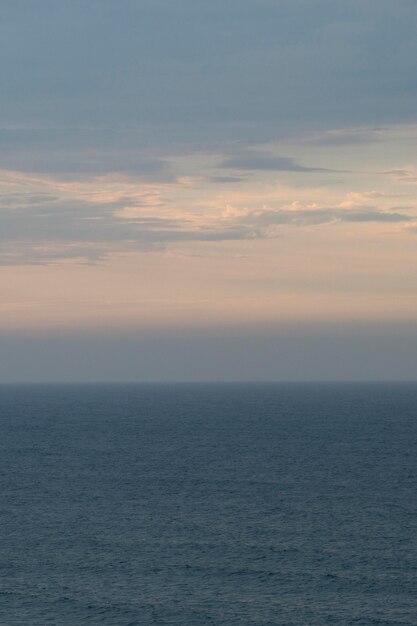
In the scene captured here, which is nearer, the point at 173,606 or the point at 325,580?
the point at 173,606

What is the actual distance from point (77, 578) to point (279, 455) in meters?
81.0

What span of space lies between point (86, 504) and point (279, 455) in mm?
54848

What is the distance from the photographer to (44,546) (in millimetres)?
76312

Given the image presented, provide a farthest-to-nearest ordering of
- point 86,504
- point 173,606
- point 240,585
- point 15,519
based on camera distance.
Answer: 1. point 86,504
2. point 15,519
3. point 240,585
4. point 173,606

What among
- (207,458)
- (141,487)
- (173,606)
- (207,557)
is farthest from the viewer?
(207,458)

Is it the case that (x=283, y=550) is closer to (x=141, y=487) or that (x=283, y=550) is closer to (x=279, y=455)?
(x=141, y=487)

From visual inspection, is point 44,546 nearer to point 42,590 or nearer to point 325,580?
point 42,590

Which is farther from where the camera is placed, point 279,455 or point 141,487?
point 279,455

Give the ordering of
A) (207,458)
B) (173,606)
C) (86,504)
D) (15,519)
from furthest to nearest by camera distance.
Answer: (207,458), (86,504), (15,519), (173,606)

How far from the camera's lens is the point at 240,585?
64125 millimetres

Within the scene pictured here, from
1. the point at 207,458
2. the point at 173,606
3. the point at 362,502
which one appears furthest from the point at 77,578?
the point at 207,458

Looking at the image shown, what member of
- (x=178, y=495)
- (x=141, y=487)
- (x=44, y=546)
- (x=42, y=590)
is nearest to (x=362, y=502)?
(x=178, y=495)

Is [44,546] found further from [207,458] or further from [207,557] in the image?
[207,458]

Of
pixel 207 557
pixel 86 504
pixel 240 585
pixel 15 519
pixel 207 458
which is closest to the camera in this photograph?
pixel 240 585
